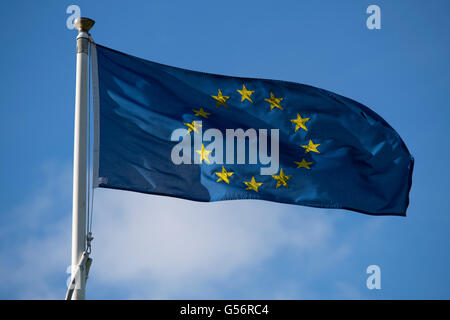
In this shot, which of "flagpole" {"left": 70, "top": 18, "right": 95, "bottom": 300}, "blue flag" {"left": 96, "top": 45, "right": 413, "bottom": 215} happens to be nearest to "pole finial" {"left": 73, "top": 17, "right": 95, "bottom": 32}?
"flagpole" {"left": 70, "top": 18, "right": 95, "bottom": 300}

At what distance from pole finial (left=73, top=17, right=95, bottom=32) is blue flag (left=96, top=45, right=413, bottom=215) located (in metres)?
1.15

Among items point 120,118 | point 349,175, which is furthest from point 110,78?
point 349,175

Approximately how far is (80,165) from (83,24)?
116 inches

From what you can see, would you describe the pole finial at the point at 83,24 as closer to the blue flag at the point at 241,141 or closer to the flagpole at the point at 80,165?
the flagpole at the point at 80,165

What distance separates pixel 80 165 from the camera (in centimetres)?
1597

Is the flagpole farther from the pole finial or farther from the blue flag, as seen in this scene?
the blue flag

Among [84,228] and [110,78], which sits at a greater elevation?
[110,78]

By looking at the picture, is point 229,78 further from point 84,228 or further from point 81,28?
point 84,228

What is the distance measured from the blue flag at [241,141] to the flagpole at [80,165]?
1100 millimetres

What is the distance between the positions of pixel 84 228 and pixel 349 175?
23.1 feet

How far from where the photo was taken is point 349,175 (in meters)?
20.2

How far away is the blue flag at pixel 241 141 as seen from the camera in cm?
1808

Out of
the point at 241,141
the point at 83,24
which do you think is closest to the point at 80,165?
the point at 83,24

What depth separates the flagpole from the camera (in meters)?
15.2
